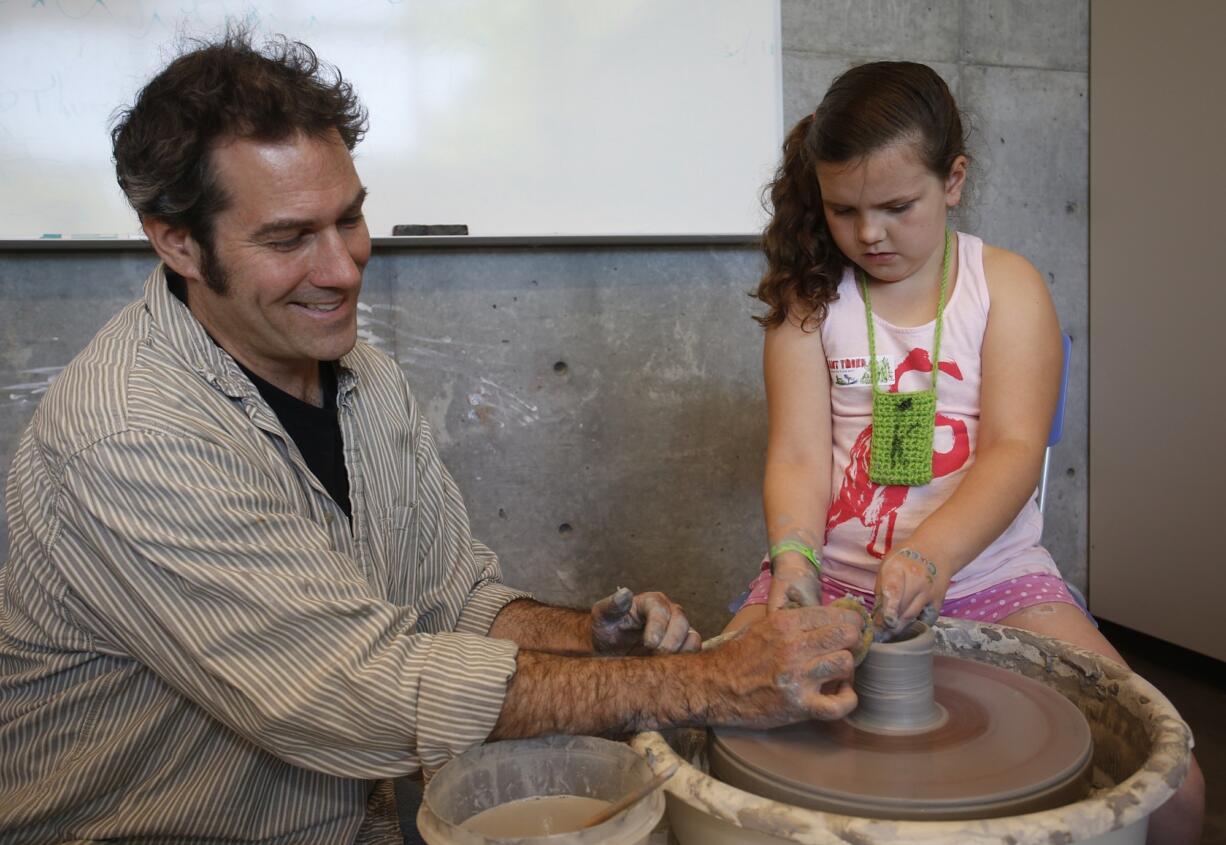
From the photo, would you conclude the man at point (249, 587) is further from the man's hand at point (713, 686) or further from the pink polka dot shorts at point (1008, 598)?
the pink polka dot shorts at point (1008, 598)

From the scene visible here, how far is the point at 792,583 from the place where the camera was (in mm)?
1524

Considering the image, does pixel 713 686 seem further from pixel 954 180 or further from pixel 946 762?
pixel 954 180

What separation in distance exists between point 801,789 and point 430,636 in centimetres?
45

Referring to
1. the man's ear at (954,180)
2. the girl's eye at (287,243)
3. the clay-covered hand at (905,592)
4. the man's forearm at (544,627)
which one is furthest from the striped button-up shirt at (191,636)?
the man's ear at (954,180)

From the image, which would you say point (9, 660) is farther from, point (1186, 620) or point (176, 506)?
point (1186, 620)

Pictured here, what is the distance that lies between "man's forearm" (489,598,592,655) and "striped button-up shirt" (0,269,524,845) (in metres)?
0.26

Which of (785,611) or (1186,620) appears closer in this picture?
(785,611)

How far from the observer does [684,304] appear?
3.16m

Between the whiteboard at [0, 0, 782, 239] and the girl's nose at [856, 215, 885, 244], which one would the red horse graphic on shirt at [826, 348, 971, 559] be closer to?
the girl's nose at [856, 215, 885, 244]


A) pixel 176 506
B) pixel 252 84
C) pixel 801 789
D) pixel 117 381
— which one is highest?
pixel 252 84

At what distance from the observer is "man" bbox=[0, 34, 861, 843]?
1.10 m

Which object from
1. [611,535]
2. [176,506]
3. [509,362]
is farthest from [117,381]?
[611,535]

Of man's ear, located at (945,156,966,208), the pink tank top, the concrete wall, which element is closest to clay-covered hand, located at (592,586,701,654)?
the pink tank top

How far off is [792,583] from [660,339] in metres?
1.72
